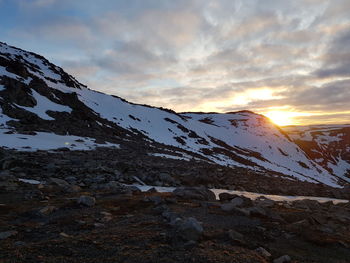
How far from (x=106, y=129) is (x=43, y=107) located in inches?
491

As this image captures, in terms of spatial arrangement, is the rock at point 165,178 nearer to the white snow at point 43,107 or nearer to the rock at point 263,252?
the rock at point 263,252

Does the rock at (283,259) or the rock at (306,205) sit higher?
the rock at (283,259)

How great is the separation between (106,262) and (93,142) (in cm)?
3487

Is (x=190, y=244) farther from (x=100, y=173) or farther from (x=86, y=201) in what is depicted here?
(x=100, y=173)

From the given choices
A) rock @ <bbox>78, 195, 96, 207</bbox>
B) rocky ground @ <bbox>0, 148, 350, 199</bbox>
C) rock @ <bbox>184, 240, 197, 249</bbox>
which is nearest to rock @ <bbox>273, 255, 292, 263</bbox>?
rock @ <bbox>184, 240, 197, 249</bbox>

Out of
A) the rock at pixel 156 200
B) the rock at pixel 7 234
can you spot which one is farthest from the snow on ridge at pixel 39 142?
the rock at pixel 7 234

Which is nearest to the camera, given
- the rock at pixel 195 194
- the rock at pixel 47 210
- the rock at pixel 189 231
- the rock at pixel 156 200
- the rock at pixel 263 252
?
the rock at pixel 263 252

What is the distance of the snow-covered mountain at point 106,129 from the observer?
40906mm

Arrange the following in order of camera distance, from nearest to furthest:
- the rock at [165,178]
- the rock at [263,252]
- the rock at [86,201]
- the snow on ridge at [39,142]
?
the rock at [263,252]
the rock at [86,201]
the rock at [165,178]
the snow on ridge at [39,142]

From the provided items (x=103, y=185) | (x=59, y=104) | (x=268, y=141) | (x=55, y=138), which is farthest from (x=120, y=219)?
(x=268, y=141)

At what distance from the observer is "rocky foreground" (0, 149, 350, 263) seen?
25.1 feet

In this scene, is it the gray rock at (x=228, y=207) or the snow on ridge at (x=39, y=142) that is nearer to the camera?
the gray rock at (x=228, y=207)

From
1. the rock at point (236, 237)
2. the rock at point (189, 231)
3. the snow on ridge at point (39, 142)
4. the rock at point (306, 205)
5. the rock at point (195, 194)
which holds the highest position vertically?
the snow on ridge at point (39, 142)

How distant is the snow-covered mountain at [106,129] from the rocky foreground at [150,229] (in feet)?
59.0
